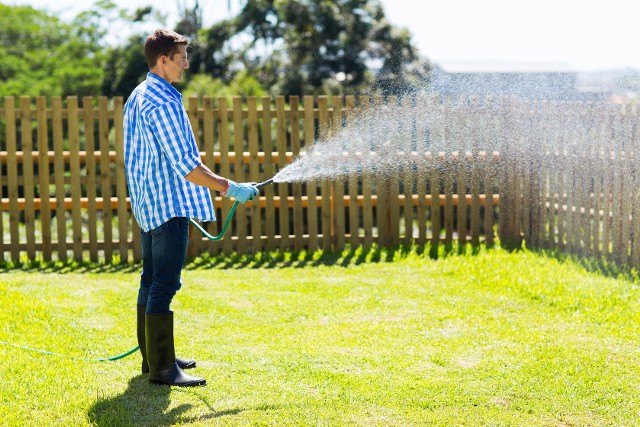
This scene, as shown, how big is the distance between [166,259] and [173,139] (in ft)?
1.97

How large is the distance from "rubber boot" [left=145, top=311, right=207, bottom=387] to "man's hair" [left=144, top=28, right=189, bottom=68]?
1.27 m

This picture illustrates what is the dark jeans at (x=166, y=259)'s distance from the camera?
4137 mm

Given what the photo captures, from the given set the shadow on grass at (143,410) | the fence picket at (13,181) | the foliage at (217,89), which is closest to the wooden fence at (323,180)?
the fence picket at (13,181)

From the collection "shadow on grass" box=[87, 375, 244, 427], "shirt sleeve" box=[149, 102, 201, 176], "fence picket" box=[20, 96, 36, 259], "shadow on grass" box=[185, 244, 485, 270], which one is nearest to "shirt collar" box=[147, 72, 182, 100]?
"shirt sleeve" box=[149, 102, 201, 176]

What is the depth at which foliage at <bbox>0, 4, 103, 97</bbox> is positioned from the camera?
962 inches

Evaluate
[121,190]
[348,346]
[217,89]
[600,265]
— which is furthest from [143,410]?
[217,89]

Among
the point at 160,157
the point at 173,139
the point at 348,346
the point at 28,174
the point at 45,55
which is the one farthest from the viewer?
the point at 45,55

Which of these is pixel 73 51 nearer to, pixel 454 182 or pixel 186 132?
pixel 454 182

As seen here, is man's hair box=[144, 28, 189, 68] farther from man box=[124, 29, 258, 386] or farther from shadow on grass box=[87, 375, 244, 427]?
shadow on grass box=[87, 375, 244, 427]

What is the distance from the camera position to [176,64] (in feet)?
13.6

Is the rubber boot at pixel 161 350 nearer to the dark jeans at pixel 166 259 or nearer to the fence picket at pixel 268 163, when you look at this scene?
the dark jeans at pixel 166 259

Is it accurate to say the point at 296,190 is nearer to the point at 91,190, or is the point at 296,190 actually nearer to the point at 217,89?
the point at 91,190

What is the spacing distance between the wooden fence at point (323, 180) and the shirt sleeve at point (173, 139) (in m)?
4.47

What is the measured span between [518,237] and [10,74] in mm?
22956
